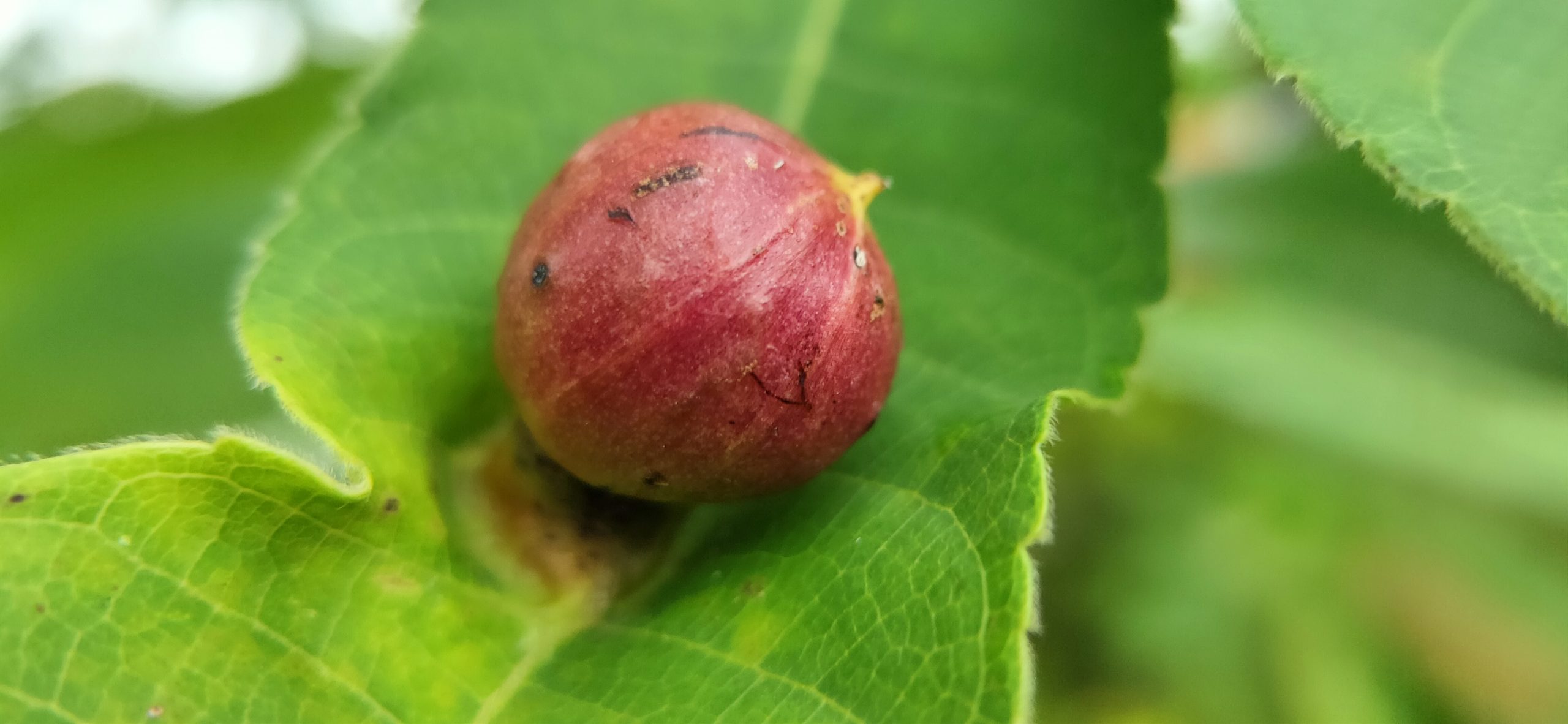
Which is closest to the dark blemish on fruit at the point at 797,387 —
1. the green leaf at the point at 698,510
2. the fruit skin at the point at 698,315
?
the fruit skin at the point at 698,315

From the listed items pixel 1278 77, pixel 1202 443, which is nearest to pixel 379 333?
pixel 1278 77

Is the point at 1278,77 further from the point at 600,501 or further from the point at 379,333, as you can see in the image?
the point at 379,333

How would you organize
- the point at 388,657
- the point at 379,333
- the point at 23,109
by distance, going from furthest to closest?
the point at 23,109
the point at 379,333
the point at 388,657

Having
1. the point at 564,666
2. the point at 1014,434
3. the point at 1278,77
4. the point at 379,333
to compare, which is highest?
the point at 1278,77

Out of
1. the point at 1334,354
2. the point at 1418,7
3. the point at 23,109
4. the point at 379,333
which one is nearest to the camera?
the point at 1418,7

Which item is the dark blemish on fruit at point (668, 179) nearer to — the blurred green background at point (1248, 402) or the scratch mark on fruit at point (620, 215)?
the scratch mark on fruit at point (620, 215)

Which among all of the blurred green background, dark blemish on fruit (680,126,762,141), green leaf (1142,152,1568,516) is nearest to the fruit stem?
dark blemish on fruit (680,126,762,141)

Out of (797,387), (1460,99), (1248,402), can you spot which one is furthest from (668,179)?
(1248,402)

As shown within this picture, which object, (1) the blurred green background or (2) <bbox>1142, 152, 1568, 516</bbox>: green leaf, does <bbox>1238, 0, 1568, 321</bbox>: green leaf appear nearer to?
(1) the blurred green background
